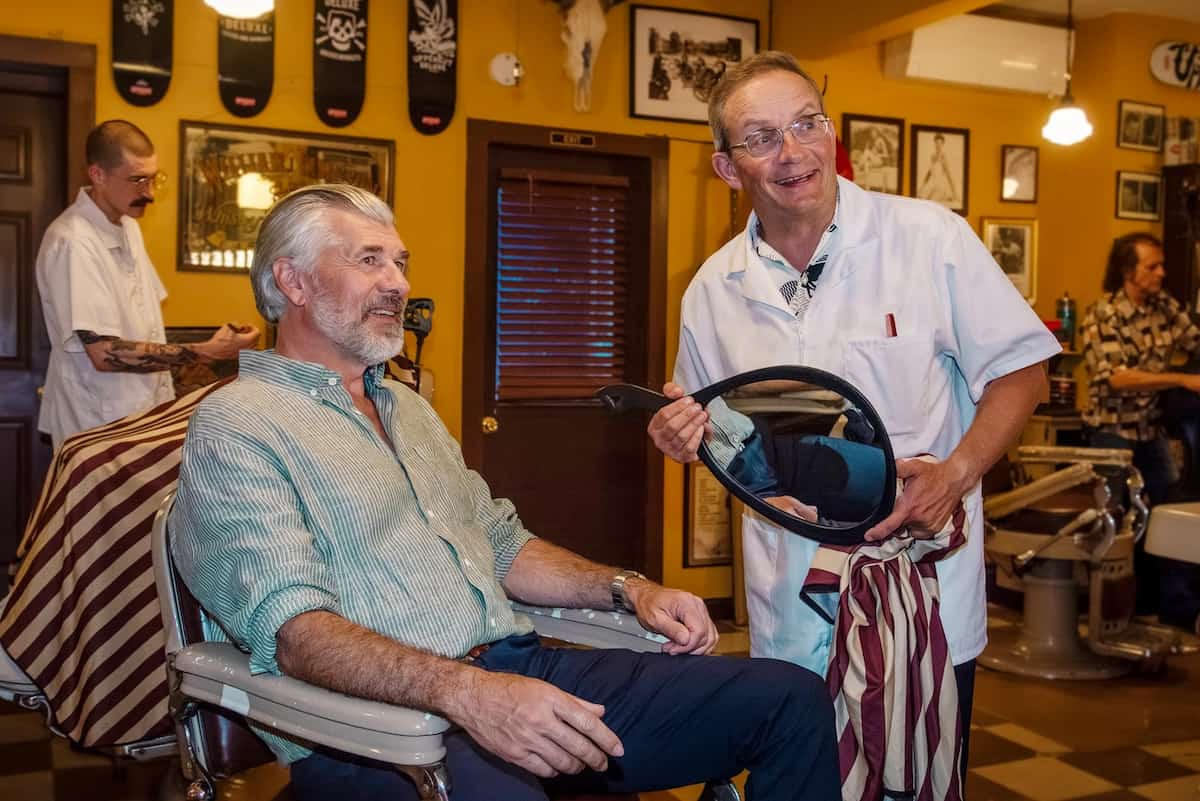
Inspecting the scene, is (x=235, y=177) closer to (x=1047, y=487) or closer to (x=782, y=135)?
(x=782, y=135)

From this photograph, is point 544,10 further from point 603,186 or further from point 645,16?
point 603,186

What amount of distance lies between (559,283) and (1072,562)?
92.8 inches

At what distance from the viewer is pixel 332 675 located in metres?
1.39

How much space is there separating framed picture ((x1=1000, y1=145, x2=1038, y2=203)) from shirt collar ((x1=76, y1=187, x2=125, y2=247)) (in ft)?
13.7

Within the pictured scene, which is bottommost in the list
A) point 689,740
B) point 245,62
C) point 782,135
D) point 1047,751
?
point 1047,751

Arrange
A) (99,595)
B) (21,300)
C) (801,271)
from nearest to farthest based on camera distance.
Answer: (801,271)
(99,595)
(21,300)

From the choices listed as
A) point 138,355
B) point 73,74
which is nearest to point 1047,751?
point 138,355

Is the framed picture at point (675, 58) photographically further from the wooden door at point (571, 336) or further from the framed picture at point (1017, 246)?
the framed picture at point (1017, 246)

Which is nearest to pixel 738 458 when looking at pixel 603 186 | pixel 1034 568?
pixel 1034 568

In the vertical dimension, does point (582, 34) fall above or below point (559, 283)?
above

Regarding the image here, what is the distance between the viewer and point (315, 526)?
156 centimetres

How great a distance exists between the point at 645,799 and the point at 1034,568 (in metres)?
2.13

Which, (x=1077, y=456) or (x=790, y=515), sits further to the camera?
(x=1077, y=456)

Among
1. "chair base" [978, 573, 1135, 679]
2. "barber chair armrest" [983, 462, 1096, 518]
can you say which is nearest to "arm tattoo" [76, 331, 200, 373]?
"barber chair armrest" [983, 462, 1096, 518]
